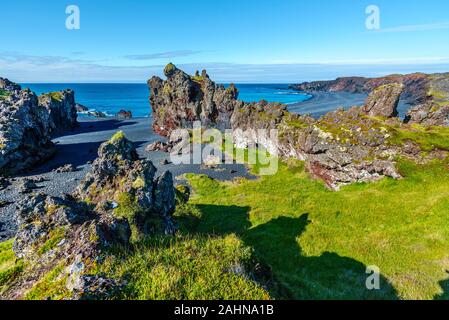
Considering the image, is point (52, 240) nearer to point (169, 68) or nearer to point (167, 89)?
point (167, 89)

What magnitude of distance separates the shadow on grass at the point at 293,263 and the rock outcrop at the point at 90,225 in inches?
299

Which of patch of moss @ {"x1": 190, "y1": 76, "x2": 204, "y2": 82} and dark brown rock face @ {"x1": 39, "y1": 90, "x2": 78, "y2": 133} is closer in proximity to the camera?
dark brown rock face @ {"x1": 39, "y1": 90, "x2": 78, "y2": 133}

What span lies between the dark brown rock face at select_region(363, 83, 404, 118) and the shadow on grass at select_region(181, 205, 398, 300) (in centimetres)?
3118

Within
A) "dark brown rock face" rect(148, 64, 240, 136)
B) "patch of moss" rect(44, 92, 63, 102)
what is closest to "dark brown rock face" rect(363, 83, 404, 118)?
"dark brown rock face" rect(148, 64, 240, 136)

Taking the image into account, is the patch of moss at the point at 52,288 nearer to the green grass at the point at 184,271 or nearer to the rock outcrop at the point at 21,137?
the green grass at the point at 184,271

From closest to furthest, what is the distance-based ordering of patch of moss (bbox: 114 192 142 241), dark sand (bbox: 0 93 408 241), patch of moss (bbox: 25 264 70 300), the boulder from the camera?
patch of moss (bbox: 25 264 70 300)
patch of moss (bbox: 114 192 142 241)
the boulder
dark sand (bbox: 0 93 408 241)

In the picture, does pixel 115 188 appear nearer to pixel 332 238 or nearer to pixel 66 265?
pixel 66 265

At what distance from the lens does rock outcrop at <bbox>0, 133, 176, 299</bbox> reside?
1179 cm

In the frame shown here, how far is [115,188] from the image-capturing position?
98.3 ft

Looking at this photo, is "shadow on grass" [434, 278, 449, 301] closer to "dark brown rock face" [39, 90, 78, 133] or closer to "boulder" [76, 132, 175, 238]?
"boulder" [76, 132, 175, 238]

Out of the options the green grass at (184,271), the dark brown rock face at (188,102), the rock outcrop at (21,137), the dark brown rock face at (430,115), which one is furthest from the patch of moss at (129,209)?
the dark brown rock face at (188,102)

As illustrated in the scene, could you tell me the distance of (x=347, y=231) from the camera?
3095cm

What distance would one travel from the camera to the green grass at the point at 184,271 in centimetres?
1067
